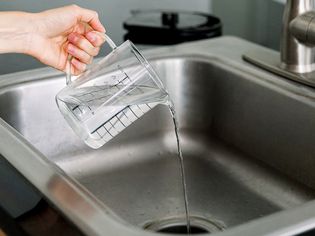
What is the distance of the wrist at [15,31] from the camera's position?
3.12ft

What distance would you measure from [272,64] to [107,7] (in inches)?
20.1

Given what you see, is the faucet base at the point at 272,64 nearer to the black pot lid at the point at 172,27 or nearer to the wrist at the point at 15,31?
the black pot lid at the point at 172,27

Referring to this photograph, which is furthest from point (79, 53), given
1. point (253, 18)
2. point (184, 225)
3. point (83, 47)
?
point (253, 18)

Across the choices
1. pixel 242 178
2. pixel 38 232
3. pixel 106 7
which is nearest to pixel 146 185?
pixel 242 178

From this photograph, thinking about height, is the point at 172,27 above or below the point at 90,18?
below

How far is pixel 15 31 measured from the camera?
0.96 m

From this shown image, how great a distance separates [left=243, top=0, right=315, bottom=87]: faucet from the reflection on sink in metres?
0.04

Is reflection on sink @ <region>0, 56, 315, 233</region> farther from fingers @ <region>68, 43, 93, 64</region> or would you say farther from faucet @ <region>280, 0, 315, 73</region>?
fingers @ <region>68, 43, 93, 64</region>

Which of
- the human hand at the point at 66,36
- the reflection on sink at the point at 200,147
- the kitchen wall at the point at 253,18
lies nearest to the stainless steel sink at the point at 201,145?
the reflection on sink at the point at 200,147

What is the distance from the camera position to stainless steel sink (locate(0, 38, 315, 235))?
103 cm

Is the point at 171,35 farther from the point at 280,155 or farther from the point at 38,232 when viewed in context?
the point at 38,232

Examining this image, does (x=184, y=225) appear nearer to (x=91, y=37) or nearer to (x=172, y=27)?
(x=91, y=37)

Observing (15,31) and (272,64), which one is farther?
(272,64)

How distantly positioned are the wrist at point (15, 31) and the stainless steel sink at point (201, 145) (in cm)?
13
